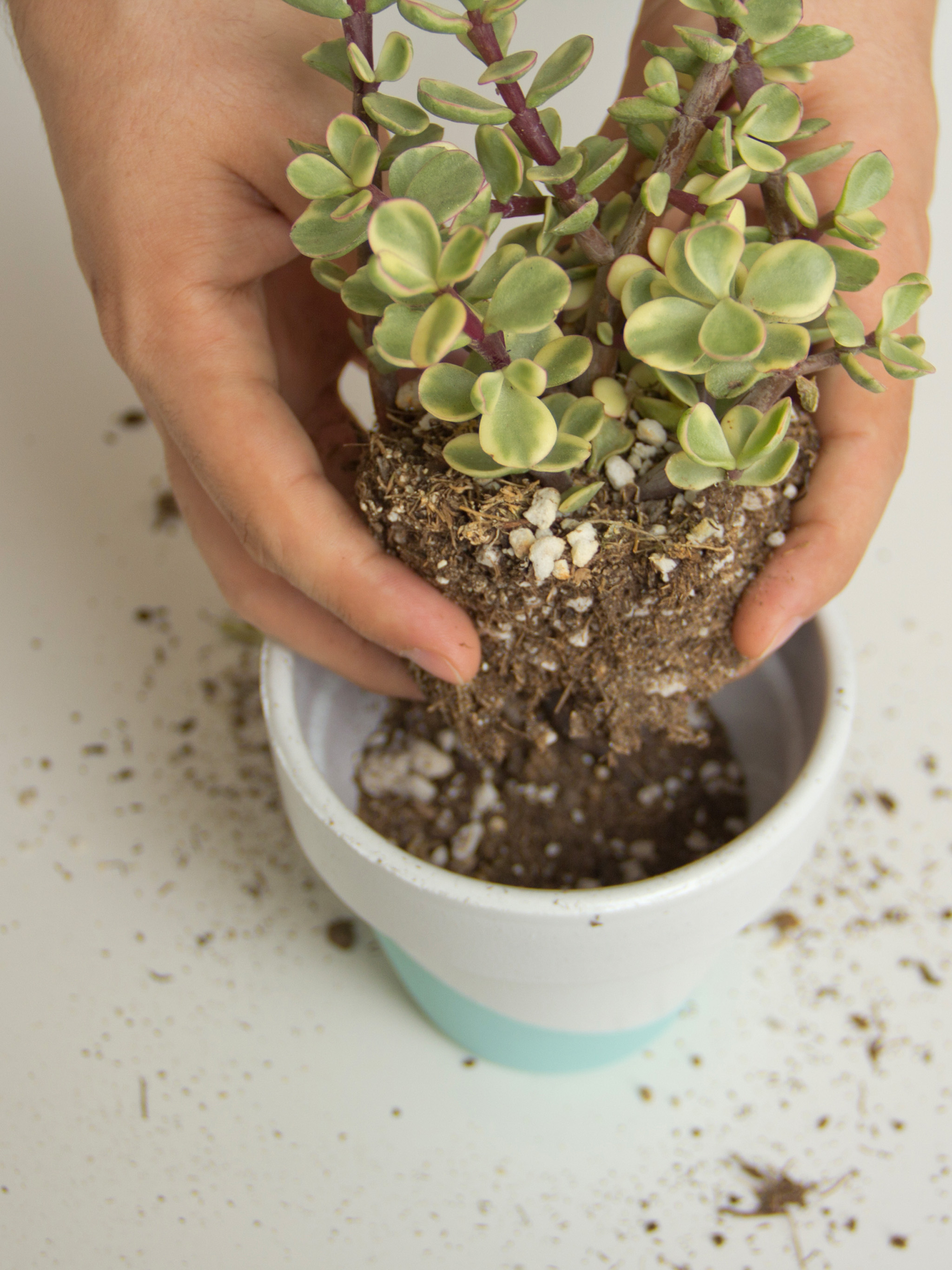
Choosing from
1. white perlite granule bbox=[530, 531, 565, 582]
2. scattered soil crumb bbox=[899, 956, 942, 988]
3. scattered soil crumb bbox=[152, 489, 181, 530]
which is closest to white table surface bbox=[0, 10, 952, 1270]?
scattered soil crumb bbox=[899, 956, 942, 988]

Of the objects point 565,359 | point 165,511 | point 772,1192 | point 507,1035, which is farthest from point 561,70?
point 165,511

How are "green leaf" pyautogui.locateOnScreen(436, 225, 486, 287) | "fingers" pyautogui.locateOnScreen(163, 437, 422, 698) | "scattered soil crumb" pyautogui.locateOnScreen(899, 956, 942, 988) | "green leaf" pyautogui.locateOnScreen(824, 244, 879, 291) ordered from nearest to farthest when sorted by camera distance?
1. "green leaf" pyautogui.locateOnScreen(436, 225, 486, 287)
2. "green leaf" pyautogui.locateOnScreen(824, 244, 879, 291)
3. "fingers" pyautogui.locateOnScreen(163, 437, 422, 698)
4. "scattered soil crumb" pyautogui.locateOnScreen(899, 956, 942, 988)

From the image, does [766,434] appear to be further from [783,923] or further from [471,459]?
[783,923]

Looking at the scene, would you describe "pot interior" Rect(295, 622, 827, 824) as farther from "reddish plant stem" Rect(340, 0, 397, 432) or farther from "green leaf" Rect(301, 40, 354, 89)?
"green leaf" Rect(301, 40, 354, 89)

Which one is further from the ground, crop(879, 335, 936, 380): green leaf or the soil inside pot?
crop(879, 335, 936, 380): green leaf

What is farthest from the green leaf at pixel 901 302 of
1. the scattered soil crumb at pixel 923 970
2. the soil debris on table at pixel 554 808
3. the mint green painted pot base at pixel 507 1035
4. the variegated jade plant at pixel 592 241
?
the scattered soil crumb at pixel 923 970

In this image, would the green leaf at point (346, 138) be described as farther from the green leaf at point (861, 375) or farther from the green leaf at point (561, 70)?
the green leaf at point (861, 375)

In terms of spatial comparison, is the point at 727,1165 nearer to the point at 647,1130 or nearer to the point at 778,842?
the point at 647,1130
